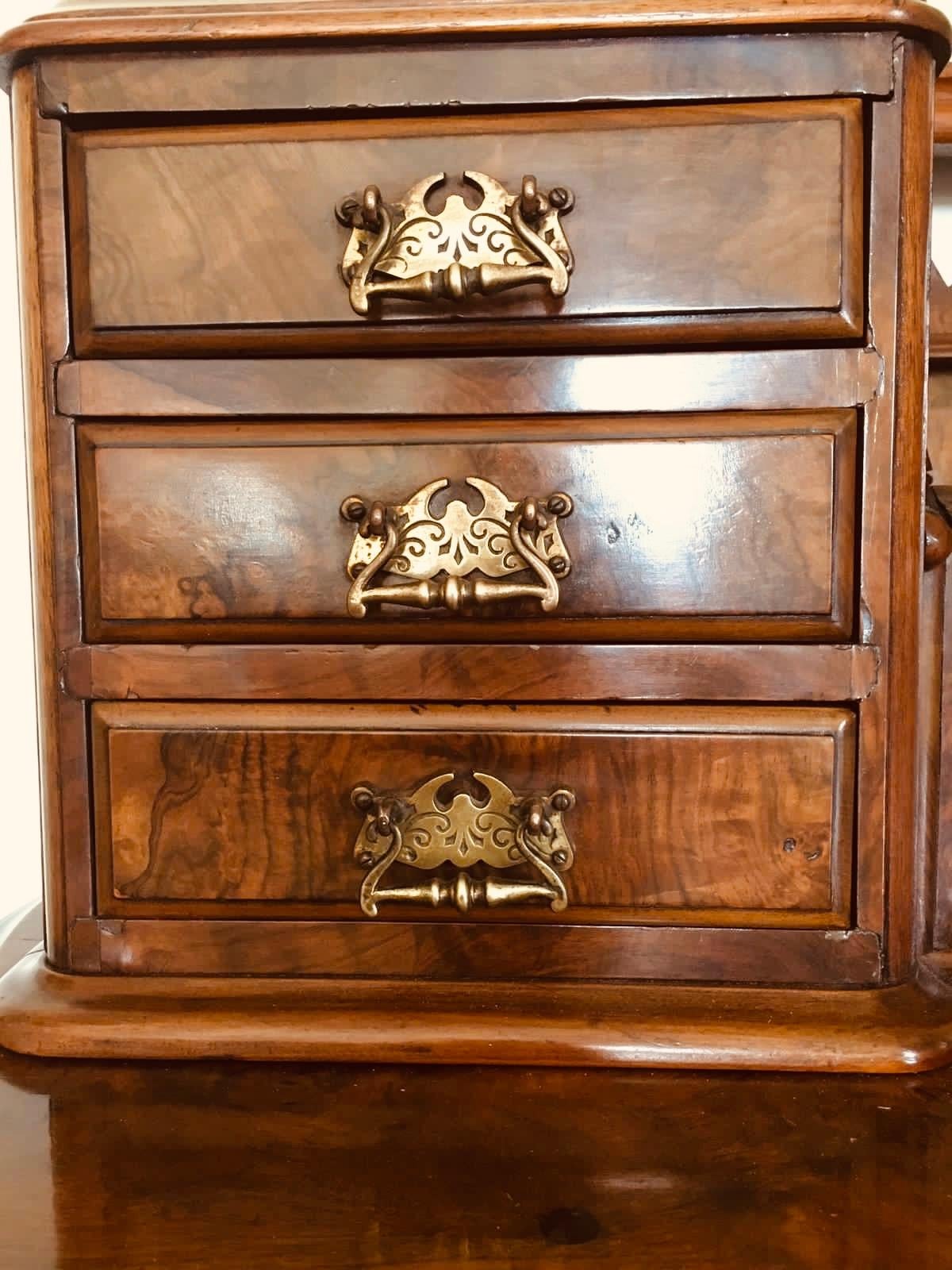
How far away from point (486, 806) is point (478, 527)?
172mm

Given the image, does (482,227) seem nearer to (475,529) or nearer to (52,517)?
(475,529)

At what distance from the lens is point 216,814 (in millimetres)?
706

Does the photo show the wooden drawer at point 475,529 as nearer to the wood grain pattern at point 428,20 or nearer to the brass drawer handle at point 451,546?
the brass drawer handle at point 451,546

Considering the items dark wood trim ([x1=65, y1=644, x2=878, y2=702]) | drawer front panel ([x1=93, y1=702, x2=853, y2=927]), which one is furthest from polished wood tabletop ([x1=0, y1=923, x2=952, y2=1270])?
dark wood trim ([x1=65, y1=644, x2=878, y2=702])

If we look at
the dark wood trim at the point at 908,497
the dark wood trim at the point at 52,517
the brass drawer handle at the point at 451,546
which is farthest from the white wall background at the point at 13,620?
the dark wood trim at the point at 908,497

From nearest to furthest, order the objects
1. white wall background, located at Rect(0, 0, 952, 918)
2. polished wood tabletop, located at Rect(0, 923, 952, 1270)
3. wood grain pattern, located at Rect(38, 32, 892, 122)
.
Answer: polished wood tabletop, located at Rect(0, 923, 952, 1270)
wood grain pattern, located at Rect(38, 32, 892, 122)
white wall background, located at Rect(0, 0, 952, 918)

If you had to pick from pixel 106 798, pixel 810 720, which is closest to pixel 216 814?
pixel 106 798

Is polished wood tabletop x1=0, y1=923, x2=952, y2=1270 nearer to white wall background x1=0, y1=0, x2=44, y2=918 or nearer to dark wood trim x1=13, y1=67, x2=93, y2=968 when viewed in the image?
dark wood trim x1=13, y1=67, x2=93, y2=968

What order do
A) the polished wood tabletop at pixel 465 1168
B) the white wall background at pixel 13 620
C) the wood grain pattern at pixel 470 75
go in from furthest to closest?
the white wall background at pixel 13 620, the wood grain pattern at pixel 470 75, the polished wood tabletop at pixel 465 1168

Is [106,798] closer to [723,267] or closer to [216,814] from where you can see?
[216,814]

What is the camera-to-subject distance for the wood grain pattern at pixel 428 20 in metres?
0.62

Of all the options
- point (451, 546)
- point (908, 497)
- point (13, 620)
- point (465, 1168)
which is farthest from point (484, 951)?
point (13, 620)

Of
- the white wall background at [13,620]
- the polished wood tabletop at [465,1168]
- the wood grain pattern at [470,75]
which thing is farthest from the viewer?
the white wall background at [13,620]

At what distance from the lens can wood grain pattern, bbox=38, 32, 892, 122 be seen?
2.07 ft
